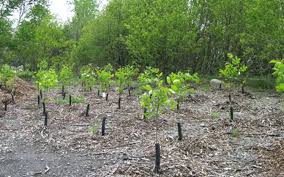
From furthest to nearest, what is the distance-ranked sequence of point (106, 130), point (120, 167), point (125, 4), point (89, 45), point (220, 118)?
point (89, 45)
point (125, 4)
point (220, 118)
point (106, 130)
point (120, 167)

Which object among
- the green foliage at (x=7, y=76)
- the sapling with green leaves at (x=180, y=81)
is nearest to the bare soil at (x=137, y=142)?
the sapling with green leaves at (x=180, y=81)

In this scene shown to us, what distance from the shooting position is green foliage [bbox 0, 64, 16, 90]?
542 inches

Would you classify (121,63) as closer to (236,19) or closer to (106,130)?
(236,19)

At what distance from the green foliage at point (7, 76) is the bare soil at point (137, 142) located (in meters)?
2.72

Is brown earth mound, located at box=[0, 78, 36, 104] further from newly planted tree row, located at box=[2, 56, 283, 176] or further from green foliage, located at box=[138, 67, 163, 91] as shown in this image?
green foliage, located at box=[138, 67, 163, 91]

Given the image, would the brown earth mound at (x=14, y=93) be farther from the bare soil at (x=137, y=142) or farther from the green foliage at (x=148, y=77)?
the green foliage at (x=148, y=77)

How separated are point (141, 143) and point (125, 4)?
70.2ft

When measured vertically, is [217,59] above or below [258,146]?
above

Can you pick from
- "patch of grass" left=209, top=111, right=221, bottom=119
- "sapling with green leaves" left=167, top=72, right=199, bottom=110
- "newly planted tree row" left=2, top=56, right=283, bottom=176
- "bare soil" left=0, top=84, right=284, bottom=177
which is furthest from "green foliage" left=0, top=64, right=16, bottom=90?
"patch of grass" left=209, top=111, right=221, bottom=119

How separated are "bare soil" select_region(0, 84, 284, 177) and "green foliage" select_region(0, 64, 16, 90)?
2718mm

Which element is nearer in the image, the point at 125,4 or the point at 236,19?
the point at 236,19

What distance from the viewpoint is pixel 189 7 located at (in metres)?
21.6

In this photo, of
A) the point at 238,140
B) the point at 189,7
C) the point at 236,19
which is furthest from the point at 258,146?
the point at 189,7

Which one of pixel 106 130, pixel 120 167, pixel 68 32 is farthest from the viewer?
pixel 68 32
